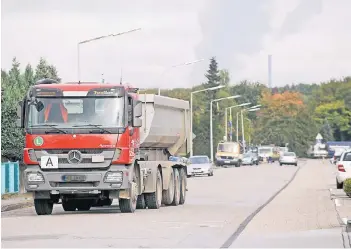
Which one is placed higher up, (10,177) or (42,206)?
(10,177)

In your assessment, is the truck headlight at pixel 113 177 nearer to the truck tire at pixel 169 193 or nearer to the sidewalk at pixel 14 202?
the sidewalk at pixel 14 202

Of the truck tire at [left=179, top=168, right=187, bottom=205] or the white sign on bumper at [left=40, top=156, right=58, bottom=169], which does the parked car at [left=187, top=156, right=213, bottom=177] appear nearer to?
the truck tire at [left=179, top=168, right=187, bottom=205]

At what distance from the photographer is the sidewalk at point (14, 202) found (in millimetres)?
31372

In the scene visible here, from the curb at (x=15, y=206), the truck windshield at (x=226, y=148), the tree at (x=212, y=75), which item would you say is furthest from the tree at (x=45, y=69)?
the tree at (x=212, y=75)

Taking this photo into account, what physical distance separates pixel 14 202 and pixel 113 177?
7888 mm

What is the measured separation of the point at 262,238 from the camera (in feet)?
61.4

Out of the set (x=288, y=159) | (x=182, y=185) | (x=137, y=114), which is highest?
(x=137, y=114)

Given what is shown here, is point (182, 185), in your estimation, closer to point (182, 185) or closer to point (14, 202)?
point (182, 185)

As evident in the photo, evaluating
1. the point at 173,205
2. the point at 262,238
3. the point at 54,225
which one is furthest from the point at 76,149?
the point at 262,238

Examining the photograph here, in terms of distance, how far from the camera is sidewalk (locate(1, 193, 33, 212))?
31.4m

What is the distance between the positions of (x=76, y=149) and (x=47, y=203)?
6.62 feet

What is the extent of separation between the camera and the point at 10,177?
39406mm

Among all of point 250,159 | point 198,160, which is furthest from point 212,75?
point 198,160

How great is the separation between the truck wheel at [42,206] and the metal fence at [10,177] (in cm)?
1123
